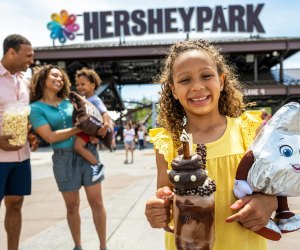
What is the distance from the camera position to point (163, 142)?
69.1 inches

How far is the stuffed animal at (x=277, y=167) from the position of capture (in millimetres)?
1329

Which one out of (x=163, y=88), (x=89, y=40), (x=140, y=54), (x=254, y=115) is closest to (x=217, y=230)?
(x=254, y=115)

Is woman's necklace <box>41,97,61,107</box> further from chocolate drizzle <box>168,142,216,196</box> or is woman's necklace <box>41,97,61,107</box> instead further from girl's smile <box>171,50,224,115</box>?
chocolate drizzle <box>168,142,216,196</box>

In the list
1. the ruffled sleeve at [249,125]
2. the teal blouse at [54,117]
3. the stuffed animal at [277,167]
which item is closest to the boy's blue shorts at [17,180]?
the teal blouse at [54,117]

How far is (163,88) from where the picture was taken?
1.99 m

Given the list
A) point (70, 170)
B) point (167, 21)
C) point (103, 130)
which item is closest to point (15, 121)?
point (70, 170)

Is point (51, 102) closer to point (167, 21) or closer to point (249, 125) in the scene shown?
point (249, 125)

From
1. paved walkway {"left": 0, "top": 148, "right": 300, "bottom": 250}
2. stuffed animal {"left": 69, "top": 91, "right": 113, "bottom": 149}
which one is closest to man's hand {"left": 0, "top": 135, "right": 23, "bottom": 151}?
stuffed animal {"left": 69, "top": 91, "right": 113, "bottom": 149}

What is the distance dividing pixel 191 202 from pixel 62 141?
230cm

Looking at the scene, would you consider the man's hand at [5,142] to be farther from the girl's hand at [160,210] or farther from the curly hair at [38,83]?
the girl's hand at [160,210]

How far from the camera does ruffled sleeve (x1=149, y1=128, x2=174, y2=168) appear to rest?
1.70 m

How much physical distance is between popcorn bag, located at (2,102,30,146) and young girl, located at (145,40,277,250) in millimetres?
1626

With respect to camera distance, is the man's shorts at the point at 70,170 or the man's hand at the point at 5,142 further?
the man's shorts at the point at 70,170

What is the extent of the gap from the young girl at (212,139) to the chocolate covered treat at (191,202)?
16cm
